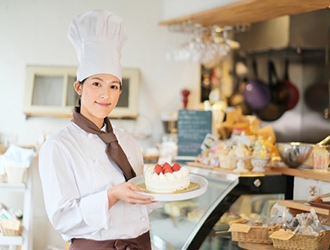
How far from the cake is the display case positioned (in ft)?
2.95

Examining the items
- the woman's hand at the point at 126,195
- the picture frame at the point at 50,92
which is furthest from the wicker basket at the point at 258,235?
the picture frame at the point at 50,92

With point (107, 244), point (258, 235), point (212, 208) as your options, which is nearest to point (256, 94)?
point (212, 208)

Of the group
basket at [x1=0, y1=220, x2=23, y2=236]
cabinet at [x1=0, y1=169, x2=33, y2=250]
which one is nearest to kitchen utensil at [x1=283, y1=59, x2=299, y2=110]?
cabinet at [x1=0, y1=169, x2=33, y2=250]

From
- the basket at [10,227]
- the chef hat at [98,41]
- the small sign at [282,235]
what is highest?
the chef hat at [98,41]

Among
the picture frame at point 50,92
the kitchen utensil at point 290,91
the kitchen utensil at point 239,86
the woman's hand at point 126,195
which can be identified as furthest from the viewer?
the kitchen utensil at point 239,86

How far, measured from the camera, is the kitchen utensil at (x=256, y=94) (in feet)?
25.5

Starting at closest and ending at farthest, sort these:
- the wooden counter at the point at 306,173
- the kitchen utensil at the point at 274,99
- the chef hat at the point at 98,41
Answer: the chef hat at the point at 98,41, the wooden counter at the point at 306,173, the kitchen utensil at the point at 274,99

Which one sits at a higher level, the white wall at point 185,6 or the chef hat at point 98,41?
the white wall at point 185,6

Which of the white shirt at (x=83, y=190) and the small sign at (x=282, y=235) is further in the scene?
the small sign at (x=282, y=235)

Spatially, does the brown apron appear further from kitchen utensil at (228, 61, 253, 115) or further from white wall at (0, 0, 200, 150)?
kitchen utensil at (228, 61, 253, 115)

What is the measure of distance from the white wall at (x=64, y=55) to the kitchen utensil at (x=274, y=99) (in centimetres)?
147

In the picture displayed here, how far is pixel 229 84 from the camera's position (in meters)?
8.39

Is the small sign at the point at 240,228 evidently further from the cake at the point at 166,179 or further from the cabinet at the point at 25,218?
the cabinet at the point at 25,218

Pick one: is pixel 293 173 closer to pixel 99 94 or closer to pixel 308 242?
pixel 308 242
